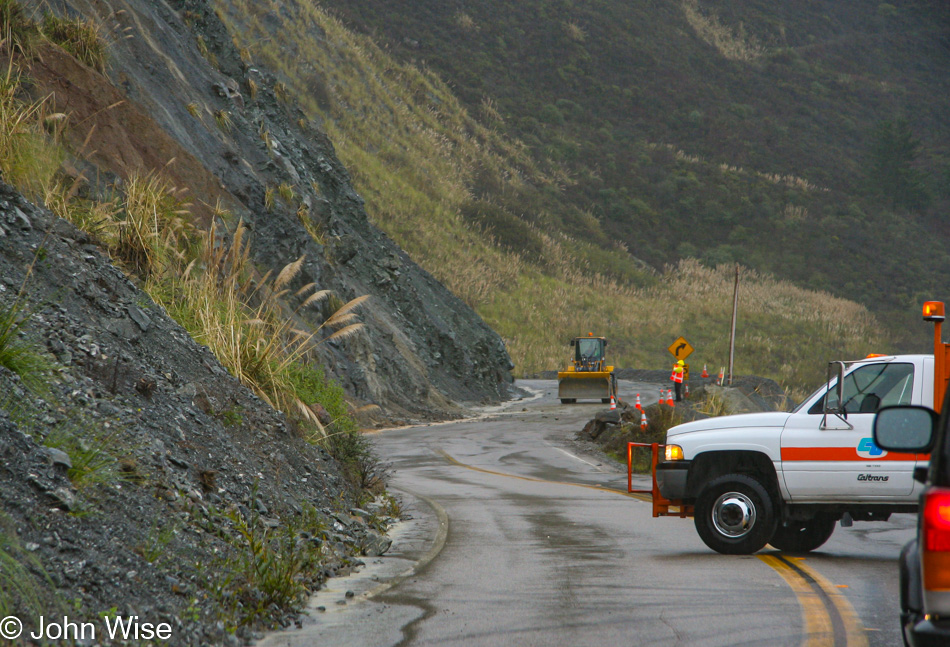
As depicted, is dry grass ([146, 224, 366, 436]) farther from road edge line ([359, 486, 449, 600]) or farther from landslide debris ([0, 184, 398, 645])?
road edge line ([359, 486, 449, 600])

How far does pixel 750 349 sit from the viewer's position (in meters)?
61.7

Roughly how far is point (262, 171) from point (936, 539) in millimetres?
28860

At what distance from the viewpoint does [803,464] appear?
8.95 m

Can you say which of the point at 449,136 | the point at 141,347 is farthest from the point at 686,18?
the point at 141,347

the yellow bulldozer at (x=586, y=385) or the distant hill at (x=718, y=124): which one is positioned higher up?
the distant hill at (x=718, y=124)

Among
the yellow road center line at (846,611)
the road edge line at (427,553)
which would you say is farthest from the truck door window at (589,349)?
the yellow road center line at (846,611)

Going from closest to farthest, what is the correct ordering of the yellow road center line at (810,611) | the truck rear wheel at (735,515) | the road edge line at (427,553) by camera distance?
1. the yellow road center line at (810,611)
2. the road edge line at (427,553)
3. the truck rear wheel at (735,515)

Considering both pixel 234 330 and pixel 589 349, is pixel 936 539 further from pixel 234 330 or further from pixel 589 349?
pixel 589 349

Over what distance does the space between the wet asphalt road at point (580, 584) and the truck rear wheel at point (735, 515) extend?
0.56 feet

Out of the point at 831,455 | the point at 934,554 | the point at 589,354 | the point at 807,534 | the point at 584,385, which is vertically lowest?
the point at 584,385

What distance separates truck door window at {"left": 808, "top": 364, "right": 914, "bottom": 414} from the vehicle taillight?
5320 mm

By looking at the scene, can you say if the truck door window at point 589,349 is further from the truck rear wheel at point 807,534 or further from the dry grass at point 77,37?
the truck rear wheel at point 807,534

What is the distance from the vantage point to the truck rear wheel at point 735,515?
29.7ft

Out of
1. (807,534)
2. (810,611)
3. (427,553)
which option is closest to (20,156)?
(427,553)
